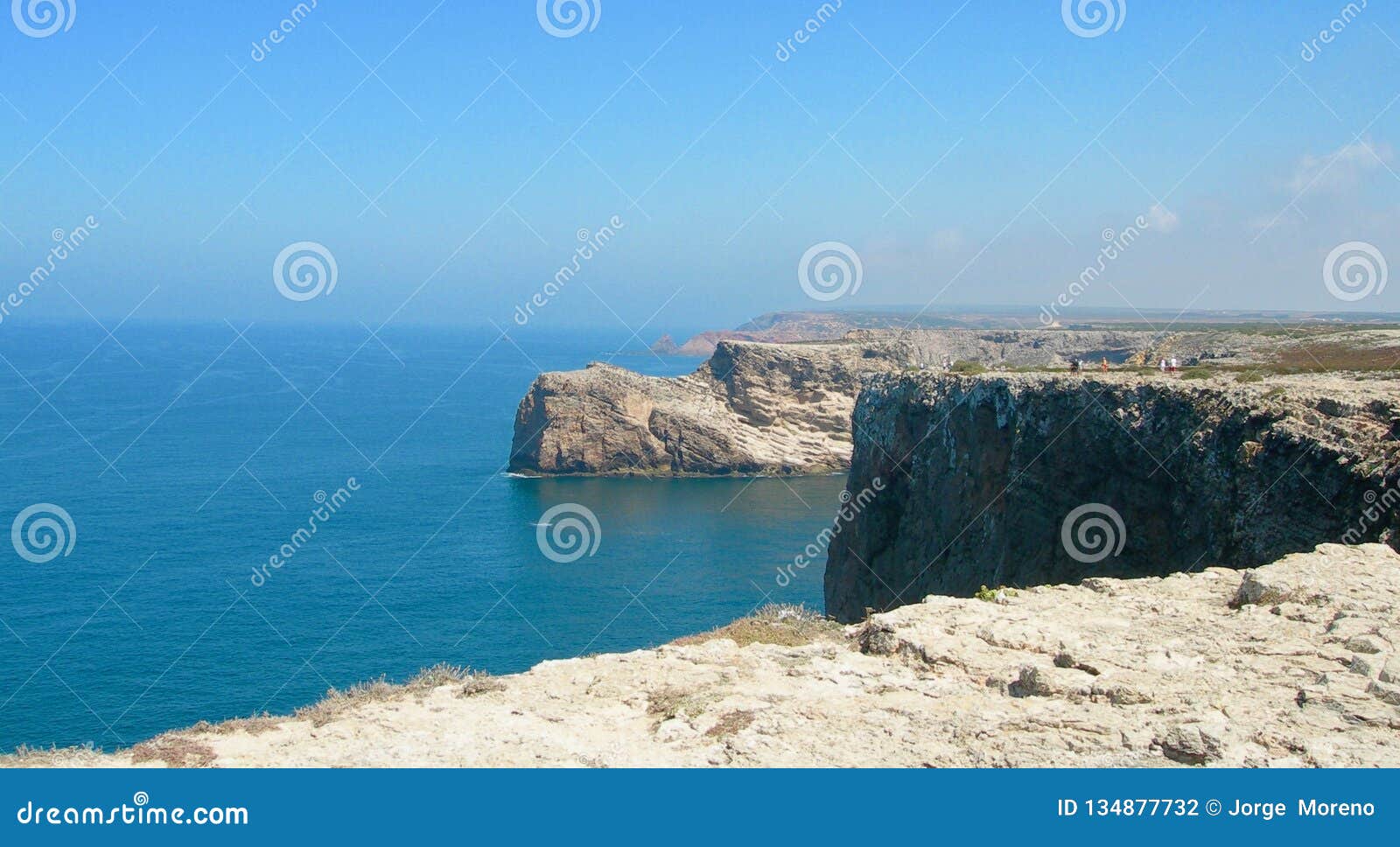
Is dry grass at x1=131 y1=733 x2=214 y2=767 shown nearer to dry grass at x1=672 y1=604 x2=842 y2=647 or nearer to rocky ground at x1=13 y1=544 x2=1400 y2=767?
rocky ground at x1=13 y1=544 x2=1400 y2=767

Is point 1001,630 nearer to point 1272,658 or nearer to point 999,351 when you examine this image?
point 1272,658

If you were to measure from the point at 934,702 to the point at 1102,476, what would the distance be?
17.5m

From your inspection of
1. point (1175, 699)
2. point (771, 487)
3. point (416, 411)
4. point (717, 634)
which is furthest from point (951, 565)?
point (416, 411)

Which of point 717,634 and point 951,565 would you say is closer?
point 717,634

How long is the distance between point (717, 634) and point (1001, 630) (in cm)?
335

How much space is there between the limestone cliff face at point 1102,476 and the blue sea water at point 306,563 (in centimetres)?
1185

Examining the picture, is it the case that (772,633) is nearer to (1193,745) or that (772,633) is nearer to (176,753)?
(1193,745)

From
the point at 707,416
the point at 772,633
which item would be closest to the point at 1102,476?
the point at 772,633

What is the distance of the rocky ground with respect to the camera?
776 centimetres

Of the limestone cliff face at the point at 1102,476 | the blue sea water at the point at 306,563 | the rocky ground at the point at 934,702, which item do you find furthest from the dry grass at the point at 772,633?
the blue sea water at the point at 306,563

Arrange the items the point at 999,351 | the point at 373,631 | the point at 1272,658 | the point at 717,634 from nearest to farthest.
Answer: the point at 1272,658
the point at 717,634
the point at 373,631
the point at 999,351

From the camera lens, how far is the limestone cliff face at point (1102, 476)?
18.0 metres

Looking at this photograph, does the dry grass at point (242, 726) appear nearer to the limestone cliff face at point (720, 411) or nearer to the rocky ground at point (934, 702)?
the rocky ground at point (934, 702)

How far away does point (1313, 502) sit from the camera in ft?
57.8
